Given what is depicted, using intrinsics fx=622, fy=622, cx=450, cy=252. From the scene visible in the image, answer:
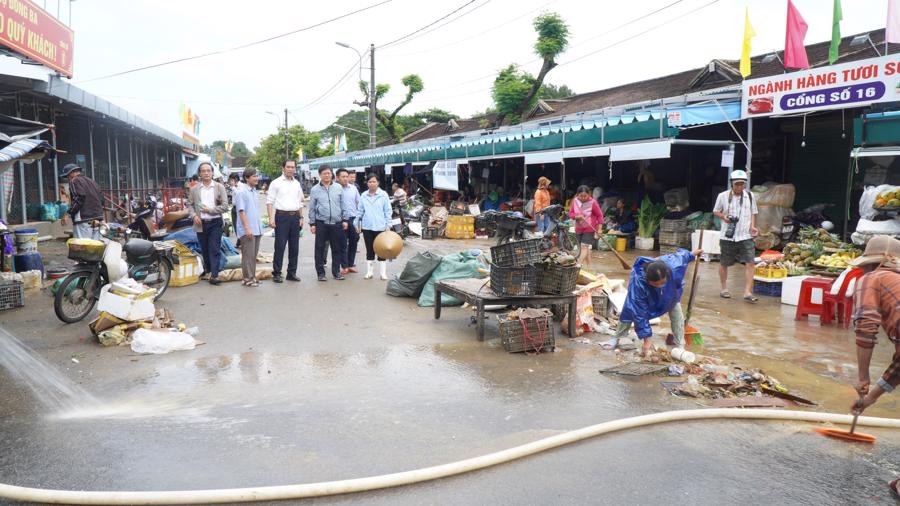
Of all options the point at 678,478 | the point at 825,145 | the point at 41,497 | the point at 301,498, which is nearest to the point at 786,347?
the point at 678,478

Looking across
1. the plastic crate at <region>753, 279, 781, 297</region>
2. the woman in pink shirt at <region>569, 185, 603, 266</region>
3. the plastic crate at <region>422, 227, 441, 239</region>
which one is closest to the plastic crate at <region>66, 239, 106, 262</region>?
the woman in pink shirt at <region>569, 185, 603, 266</region>

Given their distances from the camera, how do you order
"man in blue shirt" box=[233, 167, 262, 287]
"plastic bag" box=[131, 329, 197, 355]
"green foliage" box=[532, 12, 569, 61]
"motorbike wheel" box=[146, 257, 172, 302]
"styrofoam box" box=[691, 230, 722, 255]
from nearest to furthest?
"plastic bag" box=[131, 329, 197, 355], "motorbike wheel" box=[146, 257, 172, 302], "man in blue shirt" box=[233, 167, 262, 287], "styrofoam box" box=[691, 230, 722, 255], "green foliage" box=[532, 12, 569, 61]

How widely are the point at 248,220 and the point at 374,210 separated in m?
2.18

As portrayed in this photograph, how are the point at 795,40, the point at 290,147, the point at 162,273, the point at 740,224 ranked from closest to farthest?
the point at 162,273 < the point at 740,224 < the point at 795,40 < the point at 290,147

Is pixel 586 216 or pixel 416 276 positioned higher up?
pixel 586 216

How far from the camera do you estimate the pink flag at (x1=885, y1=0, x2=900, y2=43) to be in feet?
31.0

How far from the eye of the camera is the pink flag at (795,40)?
11211 millimetres

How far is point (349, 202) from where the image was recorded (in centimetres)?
1075

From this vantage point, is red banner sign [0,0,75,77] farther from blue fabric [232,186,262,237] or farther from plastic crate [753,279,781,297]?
plastic crate [753,279,781,297]

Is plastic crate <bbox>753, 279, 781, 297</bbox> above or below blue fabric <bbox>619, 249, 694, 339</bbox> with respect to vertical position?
below

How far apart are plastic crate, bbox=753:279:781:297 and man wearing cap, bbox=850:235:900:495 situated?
6036 millimetres

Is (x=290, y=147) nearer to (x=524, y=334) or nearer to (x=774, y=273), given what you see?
(x=774, y=273)

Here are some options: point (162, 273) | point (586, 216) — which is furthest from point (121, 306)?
point (586, 216)

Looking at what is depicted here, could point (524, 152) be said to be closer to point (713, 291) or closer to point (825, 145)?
point (825, 145)
